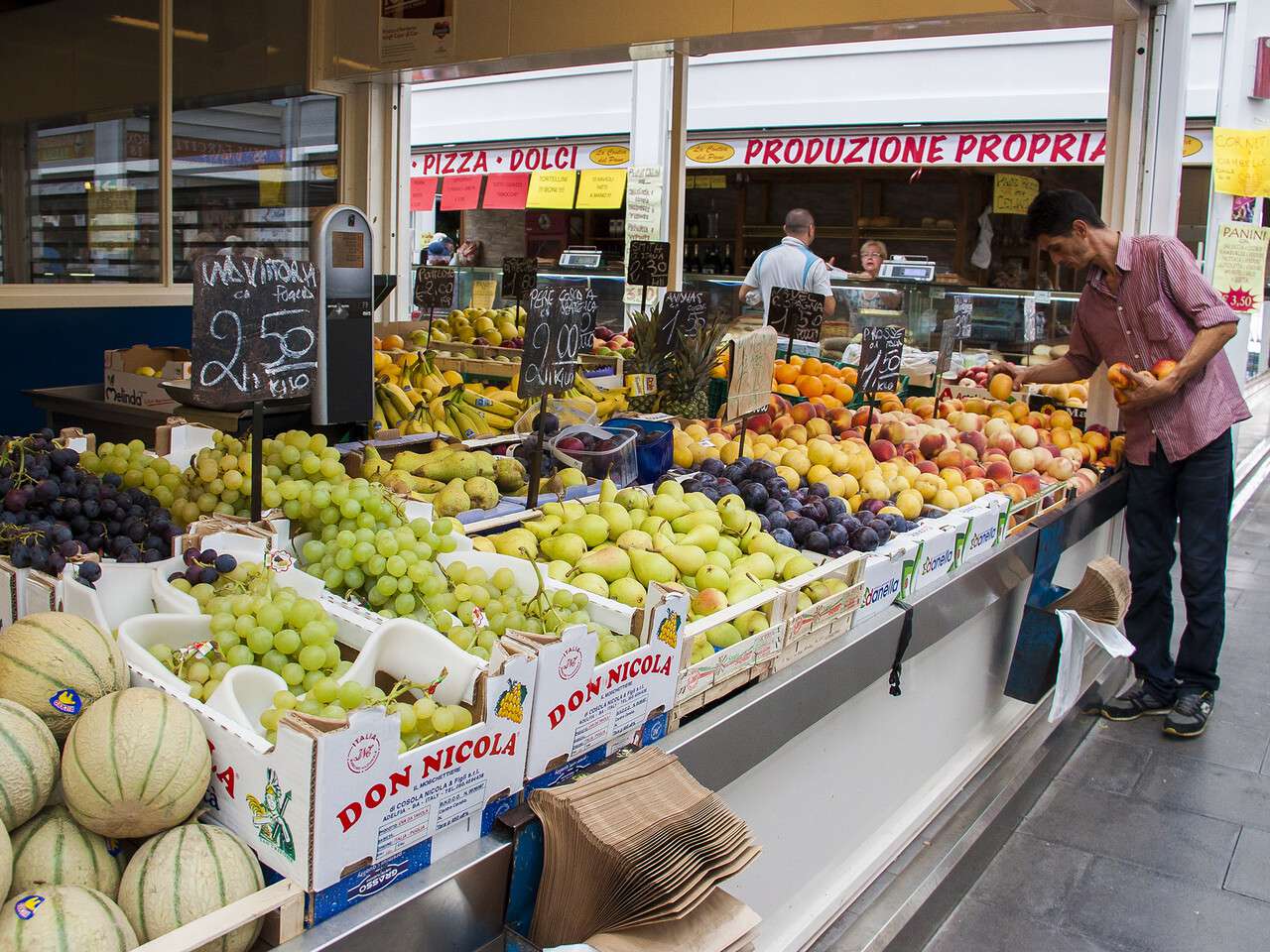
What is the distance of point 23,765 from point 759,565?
1.66 m

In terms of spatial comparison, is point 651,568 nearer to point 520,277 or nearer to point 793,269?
point 520,277

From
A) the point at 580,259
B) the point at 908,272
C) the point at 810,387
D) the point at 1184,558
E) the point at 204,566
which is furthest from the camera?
the point at 580,259

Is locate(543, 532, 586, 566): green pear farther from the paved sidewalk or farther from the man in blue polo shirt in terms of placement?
the man in blue polo shirt

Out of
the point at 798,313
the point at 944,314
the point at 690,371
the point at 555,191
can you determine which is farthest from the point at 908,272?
the point at 555,191

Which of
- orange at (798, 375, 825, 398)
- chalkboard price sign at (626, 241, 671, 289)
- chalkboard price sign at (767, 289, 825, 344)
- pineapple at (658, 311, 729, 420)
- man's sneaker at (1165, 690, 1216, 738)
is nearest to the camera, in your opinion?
man's sneaker at (1165, 690, 1216, 738)

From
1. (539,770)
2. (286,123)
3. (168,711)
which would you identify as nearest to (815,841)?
(539,770)

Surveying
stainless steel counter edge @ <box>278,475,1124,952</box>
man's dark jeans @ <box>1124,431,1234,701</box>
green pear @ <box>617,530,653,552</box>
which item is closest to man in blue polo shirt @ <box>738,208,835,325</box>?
man's dark jeans @ <box>1124,431,1234,701</box>

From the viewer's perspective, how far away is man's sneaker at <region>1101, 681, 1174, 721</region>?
448cm

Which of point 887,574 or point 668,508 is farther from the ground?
point 668,508

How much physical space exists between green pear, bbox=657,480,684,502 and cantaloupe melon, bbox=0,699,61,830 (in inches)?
71.2

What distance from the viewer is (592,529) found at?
267cm

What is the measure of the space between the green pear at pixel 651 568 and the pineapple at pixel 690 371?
2.06m

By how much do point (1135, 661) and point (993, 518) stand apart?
58.0 inches

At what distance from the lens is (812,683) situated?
8.10ft
